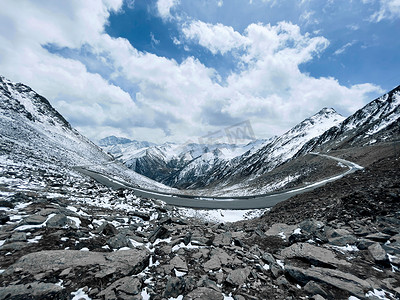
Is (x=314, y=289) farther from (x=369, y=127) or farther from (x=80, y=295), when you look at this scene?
(x=369, y=127)

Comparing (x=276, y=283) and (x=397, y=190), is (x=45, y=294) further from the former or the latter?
(x=397, y=190)

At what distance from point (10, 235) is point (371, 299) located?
1159 centimetres

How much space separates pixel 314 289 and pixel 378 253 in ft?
13.3

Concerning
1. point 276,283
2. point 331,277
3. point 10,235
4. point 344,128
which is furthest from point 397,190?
point 344,128

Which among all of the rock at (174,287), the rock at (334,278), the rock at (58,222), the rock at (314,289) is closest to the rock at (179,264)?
the rock at (174,287)

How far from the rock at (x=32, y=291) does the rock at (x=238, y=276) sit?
14.1 ft

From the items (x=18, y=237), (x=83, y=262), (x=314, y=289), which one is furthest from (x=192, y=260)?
(x=18, y=237)

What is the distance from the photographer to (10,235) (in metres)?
6.61

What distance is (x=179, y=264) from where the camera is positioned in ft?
20.0

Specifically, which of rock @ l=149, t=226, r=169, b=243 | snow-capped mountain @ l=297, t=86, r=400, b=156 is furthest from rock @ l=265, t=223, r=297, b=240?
snow-capped mountain @ l=297, t=86, r=400, b=156

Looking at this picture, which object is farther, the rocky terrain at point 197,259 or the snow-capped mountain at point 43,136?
the snow-capped mountain at point 43,136

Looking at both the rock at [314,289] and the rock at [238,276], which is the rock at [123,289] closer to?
the rock at [238,276]

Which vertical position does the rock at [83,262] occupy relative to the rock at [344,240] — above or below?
below

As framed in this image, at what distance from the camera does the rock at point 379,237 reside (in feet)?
26.2
